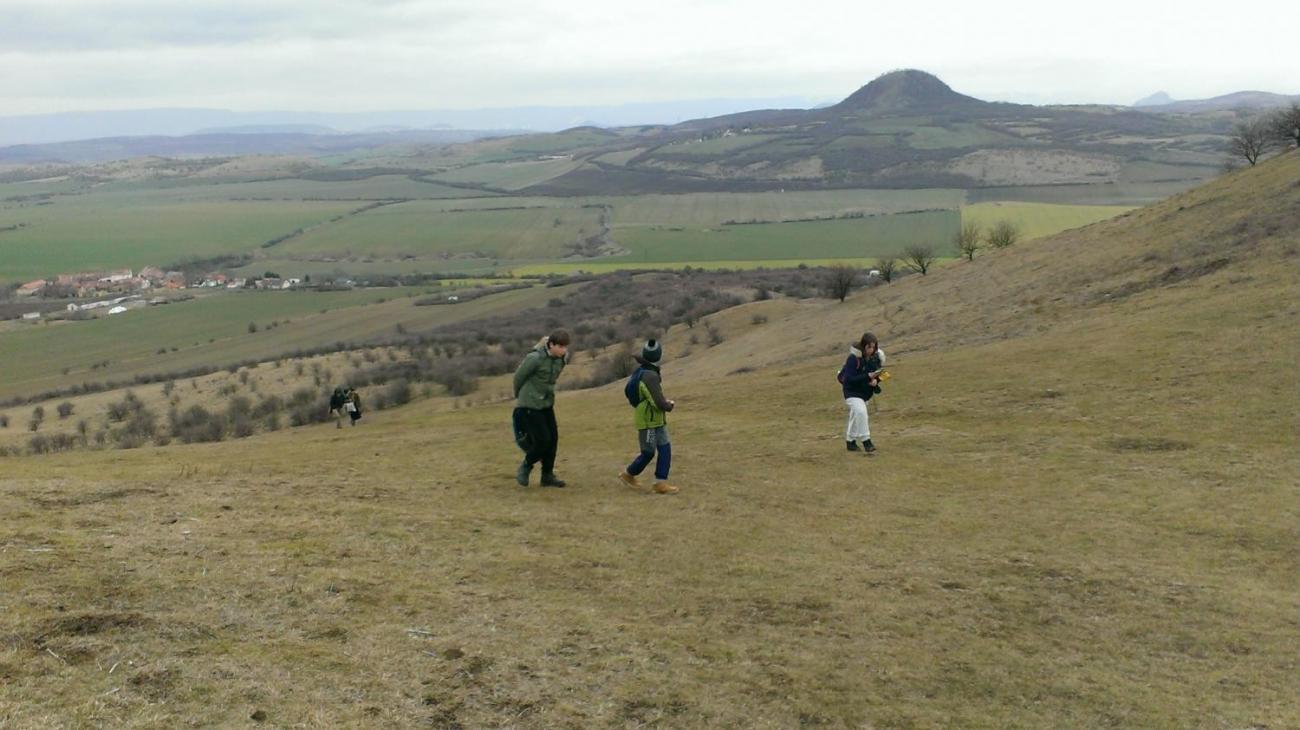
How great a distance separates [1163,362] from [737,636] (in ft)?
55.4

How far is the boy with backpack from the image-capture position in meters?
13.6

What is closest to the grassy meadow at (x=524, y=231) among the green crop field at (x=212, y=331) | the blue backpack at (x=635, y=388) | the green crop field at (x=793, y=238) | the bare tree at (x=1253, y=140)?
the green crop field at (x=793, y=238)

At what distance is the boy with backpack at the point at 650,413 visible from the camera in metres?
13.6

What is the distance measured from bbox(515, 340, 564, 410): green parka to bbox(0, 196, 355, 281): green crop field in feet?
483

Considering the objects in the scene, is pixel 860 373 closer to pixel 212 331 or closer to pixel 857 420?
pixel 857 420

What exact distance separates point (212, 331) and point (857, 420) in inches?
3292

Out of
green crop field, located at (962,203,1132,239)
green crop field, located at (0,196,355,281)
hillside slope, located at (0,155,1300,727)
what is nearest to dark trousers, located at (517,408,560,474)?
hillside slope, located at (0,155,1300,727)

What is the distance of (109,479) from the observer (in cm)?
1387

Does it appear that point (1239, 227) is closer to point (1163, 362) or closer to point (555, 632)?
point (1163, 362)

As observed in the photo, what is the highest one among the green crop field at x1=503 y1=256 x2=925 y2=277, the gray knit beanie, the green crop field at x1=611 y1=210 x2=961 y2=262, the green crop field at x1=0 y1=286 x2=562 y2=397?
the gray knit beanie

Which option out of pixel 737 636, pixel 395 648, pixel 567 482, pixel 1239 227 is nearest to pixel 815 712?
pixel 737 636

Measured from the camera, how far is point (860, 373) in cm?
1711

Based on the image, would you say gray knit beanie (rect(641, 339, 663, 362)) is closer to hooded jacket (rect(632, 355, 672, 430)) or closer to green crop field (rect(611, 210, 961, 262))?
hooded jacket (rect(632, 355, 672, 430))

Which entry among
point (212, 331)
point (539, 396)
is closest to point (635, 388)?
point (539, 396)
